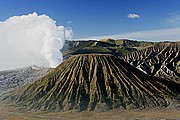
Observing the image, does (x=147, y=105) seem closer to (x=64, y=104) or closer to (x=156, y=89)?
(x=156, y=89)

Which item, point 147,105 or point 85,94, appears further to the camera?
point 85,94

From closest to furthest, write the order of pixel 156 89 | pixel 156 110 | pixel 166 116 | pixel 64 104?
1. pixel 166 116
2. pixel 156 110
3. pixel 64 104
4. pixel 156 89

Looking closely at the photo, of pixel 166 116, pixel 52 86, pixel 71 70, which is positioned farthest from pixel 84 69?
pixel 166 116

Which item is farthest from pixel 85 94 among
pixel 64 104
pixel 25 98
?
pixel 25 98

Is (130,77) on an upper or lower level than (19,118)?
upper

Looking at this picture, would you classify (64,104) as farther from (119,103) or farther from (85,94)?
(119,103)

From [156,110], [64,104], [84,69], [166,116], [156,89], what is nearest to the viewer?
[166,116]
